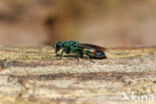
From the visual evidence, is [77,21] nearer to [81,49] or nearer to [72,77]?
[81,49]

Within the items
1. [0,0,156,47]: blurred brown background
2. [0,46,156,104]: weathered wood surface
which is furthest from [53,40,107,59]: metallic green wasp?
[0,0,156,47]: blurred brown background

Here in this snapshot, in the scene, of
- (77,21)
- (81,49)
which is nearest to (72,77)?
(81,49)

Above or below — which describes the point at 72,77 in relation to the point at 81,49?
below

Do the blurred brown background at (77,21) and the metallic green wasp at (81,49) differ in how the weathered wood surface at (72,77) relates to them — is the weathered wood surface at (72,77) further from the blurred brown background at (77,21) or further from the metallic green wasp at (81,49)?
the blurred brown background at (77,21)

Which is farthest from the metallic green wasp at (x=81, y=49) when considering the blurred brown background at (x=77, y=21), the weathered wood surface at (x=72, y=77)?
the blurred brown background at (x=77, y=21)

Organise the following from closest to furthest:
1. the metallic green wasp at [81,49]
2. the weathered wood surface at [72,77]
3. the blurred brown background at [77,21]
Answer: the weathered wood surface at [72,77] < the metallic green wasp at [81,49] < the blurred brown background at [77,21]

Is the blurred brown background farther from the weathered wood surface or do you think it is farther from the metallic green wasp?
the weathered wood surface
